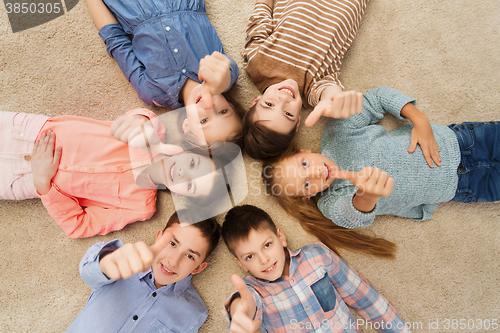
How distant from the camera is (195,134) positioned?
0.89m

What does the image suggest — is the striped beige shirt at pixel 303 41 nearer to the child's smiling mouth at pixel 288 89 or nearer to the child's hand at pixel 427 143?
the child's smiling mouth at pixel 288 89

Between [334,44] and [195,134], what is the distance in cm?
58

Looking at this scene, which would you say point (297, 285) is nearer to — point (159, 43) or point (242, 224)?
point (242, 224)

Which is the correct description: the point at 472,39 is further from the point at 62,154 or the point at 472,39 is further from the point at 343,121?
the point at 62,154

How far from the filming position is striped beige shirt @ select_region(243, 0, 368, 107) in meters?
0.92

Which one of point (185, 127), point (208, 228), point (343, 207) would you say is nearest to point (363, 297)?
point (343, 207)

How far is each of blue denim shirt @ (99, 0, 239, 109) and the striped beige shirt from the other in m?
0.13

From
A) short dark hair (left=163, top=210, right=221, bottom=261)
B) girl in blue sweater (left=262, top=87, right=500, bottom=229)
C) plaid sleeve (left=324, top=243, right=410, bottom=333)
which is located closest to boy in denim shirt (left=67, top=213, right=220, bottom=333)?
short dark hair (left=163, top=210, right=221, bottom=261)

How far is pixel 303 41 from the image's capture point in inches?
36.5

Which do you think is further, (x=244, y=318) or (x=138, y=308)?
(x=138, y=308)

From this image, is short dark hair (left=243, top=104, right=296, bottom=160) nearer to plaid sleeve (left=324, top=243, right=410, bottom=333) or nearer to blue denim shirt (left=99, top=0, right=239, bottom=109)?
blue denim shirt (left=99, top=0, right=239, bottom=109)

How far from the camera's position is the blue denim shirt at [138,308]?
33.8 inches

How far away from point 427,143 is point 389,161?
140 mm

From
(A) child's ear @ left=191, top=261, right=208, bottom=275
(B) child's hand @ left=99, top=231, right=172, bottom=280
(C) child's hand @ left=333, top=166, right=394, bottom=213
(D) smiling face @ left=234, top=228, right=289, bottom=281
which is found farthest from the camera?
(A) child's ear @ left=191, top=261, right=208, bottom=275
